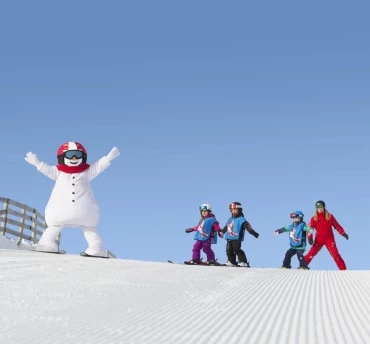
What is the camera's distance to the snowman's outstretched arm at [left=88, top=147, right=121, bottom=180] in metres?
9.89

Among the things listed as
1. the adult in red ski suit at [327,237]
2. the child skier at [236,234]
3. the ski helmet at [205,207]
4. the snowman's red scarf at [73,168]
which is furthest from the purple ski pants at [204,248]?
the snowman's red scarf at [73,168]

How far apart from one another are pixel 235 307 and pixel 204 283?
1.23 meters

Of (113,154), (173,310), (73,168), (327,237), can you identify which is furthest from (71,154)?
(173,310)

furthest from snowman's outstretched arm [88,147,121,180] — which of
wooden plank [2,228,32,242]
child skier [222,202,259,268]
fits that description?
wooden plank [2,228,32,242]

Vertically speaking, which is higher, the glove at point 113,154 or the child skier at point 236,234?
the glove at point 113,154

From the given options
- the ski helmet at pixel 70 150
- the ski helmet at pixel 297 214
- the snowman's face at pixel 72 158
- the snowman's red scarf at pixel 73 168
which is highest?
the ski helmet at pixel 70 150

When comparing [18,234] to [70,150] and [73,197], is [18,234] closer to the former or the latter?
[70,150]

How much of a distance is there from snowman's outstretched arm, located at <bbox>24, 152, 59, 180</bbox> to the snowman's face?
0.26m

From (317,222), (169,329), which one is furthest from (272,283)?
(317,222)

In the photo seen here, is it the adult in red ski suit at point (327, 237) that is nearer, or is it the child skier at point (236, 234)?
the child skier at point (236, 234)

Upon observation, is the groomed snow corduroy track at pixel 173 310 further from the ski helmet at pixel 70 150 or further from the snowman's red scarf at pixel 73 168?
the ski helmet at pixel 70 150

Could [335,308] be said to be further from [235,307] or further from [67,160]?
[67,160]

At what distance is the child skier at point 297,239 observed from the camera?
11172mm

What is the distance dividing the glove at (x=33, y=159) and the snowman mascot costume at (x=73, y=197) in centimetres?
3
